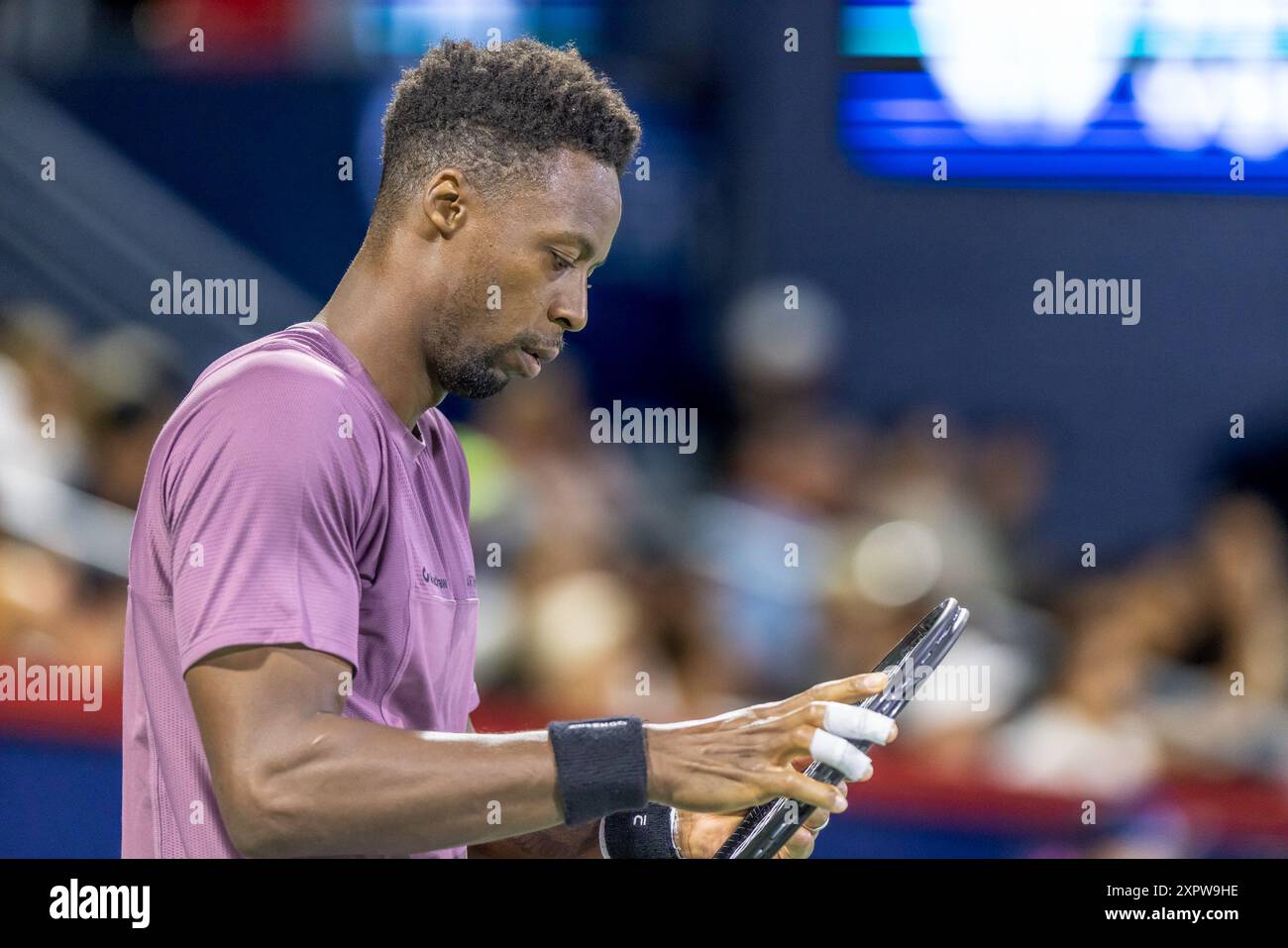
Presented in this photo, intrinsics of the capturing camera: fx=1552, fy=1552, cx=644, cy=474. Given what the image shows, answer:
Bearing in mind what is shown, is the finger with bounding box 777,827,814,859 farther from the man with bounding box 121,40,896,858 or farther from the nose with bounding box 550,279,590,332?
A: the nose with bounding box 550,279,590,332

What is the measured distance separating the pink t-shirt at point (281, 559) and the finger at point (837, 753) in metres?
0.40

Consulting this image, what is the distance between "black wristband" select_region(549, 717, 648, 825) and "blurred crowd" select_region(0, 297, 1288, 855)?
1.84m

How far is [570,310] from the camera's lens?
1.64m

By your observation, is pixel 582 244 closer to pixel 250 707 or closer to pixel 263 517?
pixel 263 517

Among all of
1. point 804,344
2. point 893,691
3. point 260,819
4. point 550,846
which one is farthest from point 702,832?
point 804,344

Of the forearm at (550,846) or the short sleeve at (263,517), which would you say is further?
the forearm at (550,846)

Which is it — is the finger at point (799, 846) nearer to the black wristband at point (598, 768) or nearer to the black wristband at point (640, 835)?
the black wristband at point (640, 835)

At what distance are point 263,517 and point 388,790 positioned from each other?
0.26 meters

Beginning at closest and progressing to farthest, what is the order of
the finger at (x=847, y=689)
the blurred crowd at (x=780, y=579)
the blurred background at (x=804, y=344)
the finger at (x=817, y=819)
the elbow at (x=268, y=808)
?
the elbow at (x=268, y=808) → the finger at (x=847, y=689) → the finger at (x=817, y=819) → the blurred crowd at (x=780, y=579) → the blurred background at (x=804, y=344)

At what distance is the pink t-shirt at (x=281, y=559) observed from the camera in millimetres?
1332

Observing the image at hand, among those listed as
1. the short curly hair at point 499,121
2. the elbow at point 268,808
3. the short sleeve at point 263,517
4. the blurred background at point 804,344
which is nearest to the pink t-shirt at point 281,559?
the short sleeve at point 263,517

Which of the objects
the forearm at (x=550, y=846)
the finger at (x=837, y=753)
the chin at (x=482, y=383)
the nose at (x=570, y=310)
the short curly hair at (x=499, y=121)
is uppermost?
the short curly hair at (x=499, y=121)
